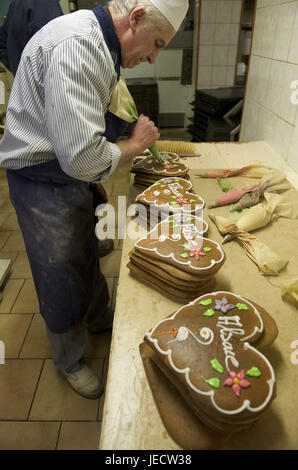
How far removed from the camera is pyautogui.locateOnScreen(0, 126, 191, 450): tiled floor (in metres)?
1.36

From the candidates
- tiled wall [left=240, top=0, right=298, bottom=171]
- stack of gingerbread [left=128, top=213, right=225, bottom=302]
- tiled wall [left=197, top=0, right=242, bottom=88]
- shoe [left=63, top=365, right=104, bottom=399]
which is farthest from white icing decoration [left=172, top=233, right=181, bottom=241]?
tiled wall [left=197, top=0, right=242, bottom=88]

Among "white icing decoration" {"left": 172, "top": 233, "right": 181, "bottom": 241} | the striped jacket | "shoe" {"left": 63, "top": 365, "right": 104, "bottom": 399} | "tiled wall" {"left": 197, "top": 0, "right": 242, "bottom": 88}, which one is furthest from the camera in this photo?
"tiled wall" {"left": 197, "top": 0, "right": 242, "bottom": 88}

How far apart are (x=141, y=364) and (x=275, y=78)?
1.96 m

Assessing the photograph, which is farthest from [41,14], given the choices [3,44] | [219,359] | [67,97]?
[219,359]

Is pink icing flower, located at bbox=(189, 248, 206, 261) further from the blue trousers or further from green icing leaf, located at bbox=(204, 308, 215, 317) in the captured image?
the blue trousers

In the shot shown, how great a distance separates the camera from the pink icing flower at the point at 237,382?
647 millimetres

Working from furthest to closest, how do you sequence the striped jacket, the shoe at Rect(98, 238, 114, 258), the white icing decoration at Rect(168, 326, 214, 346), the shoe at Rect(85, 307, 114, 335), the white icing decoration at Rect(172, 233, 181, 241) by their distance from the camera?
the shoe at Rect(98, 238, 114, 258) < the shoe at Rect(85, 307, 114, 335) < the white icing decoration at Rect(172, 233, 181, 241) < the striped jacket < the white icing decoration at Rect(168, 326, 214, 346)

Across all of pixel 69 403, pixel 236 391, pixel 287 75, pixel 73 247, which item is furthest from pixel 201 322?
pixel 287 75

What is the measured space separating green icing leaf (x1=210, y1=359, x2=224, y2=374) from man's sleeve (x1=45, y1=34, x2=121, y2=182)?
2.06ft

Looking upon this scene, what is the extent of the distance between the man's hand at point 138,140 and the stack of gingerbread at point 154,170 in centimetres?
32

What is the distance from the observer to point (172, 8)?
89 centimetres

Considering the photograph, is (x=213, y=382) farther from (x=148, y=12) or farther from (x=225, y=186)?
(x=225, y=186)

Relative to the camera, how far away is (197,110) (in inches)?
145
